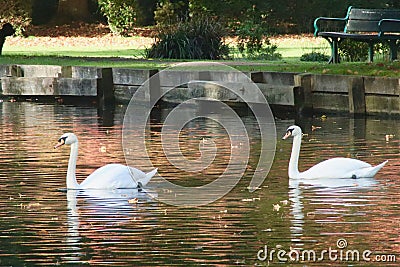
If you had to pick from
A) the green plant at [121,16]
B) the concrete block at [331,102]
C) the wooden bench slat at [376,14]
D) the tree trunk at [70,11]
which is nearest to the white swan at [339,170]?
the concrete block at [331,102]

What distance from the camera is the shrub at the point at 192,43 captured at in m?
28.5

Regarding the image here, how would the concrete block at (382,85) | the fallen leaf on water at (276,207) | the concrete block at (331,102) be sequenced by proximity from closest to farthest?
the fallen leaf on water at (276,207)
the concrete block at (382,85)
the concrete block at (331,102)

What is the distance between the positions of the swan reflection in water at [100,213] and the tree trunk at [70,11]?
3243 cm

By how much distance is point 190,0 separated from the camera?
40.2 m

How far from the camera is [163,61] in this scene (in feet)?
86.7

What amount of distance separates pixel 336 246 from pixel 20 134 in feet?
32.1

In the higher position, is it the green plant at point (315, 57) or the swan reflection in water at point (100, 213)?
the swan reflection in water at point (100, 213)

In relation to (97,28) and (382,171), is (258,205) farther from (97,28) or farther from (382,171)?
(97,28)

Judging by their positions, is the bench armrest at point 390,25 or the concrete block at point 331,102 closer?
the concrete block at point 331,102

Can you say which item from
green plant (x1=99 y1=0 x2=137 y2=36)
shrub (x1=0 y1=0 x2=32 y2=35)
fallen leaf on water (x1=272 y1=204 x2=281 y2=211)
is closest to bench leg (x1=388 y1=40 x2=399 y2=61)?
fallen leaf on water (x1=272 y1=204 x2=281 y2=211)

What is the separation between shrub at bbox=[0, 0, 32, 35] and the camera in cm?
3450

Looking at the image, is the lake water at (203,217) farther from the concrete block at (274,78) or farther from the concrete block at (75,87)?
the concrete block at (75,87)

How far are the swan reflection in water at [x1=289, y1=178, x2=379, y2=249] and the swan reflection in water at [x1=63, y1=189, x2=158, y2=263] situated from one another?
57.5 inches

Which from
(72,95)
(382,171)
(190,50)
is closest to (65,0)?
(190,50)
